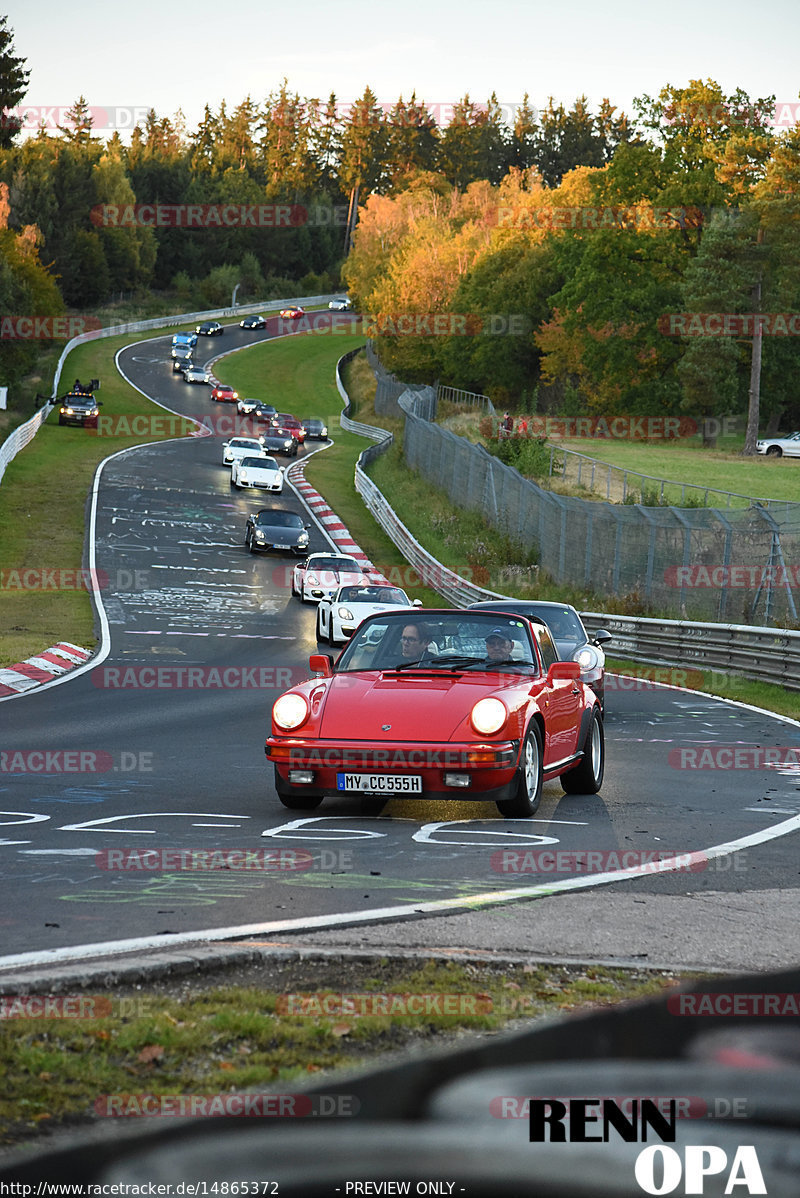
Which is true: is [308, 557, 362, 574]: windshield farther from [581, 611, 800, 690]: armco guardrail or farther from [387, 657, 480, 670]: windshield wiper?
[387, 657, 480, 670]: windshield wiper

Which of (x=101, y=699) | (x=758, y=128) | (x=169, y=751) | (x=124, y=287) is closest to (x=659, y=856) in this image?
(x=169, y=751)

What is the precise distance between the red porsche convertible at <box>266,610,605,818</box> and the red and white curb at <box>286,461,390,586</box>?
2393 cm

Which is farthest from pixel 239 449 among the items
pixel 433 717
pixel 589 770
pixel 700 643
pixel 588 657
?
pixel 433 717

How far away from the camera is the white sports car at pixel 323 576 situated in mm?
33625

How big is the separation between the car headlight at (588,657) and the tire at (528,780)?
6.09 meters

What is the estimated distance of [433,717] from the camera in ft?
32.2

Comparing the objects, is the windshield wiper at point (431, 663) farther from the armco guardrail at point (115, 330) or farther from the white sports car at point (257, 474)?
the white sports car at point (257, 474)

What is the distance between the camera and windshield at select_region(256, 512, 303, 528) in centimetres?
4112

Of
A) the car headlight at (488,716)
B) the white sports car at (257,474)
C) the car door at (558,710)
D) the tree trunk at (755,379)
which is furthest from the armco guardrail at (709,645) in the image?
the tree trunk at (755,379)

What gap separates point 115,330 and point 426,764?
109 m

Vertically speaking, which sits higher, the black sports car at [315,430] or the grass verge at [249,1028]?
the grass verge at [249,1028]

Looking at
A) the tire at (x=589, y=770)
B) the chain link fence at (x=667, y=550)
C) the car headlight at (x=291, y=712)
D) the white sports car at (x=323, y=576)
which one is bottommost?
the white sports car at (x=323, y=576)

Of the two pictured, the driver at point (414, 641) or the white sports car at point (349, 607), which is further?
the white sports car at point (349, 607)

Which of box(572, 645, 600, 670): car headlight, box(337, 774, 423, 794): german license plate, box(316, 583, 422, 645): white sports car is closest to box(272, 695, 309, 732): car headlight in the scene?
box(337, 774, 423, 794): german license plate
